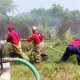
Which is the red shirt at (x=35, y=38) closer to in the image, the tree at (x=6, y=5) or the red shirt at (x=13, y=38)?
the red shirt at (x=13, y=38)

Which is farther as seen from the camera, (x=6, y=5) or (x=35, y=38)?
(x=6, y=5)

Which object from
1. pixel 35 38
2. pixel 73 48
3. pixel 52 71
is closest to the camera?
pixel 52 71

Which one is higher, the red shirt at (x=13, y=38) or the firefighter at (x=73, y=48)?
the red shirt at (x=13, y=38)

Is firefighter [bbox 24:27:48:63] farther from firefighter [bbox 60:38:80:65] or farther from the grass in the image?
firefighter [bbox 60:38:80:65]

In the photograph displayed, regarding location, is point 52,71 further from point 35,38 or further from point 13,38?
point 13,38

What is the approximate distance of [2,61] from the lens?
6.50 metres

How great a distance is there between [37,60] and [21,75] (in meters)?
2.17

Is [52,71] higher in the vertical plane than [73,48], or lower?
lower

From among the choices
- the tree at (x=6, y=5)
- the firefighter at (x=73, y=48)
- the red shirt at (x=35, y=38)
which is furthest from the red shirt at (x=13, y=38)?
the tree at (x=6, y=5)

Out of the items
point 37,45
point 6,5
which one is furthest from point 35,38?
point 6,5

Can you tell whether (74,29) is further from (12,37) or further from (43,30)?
(12,37)

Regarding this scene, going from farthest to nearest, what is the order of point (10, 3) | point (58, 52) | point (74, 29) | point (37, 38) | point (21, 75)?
point (10, 3) < point (74, 29) < point (58, 52) < point (37, 38) < point (21, 75)

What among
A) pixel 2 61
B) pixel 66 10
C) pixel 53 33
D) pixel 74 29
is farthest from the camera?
pixel 66 10

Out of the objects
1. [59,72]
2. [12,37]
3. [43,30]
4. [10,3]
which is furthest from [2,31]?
[10,3]
